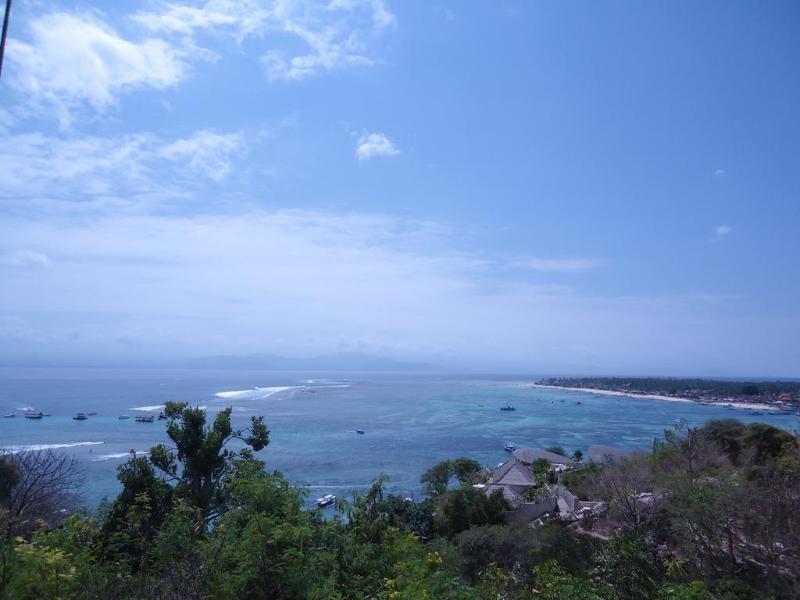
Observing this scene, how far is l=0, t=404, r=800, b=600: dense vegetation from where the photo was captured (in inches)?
133

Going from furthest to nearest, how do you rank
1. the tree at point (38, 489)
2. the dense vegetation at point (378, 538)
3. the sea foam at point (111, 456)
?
the sea foam at point (111, 456), the tree at point (38, 489), the dense vegetation at point (378, 538)

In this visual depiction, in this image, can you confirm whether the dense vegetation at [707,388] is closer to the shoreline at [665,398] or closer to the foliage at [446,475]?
the shoreline at [665,398]

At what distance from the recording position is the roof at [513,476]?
67.3ft

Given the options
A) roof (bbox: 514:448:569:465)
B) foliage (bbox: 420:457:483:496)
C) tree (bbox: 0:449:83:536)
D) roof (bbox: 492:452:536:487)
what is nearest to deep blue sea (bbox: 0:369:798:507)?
foliage (bbox: 420:457:483:496)

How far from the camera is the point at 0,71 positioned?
2580mm

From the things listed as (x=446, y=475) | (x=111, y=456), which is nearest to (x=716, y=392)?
Result: (x=446, y=475)

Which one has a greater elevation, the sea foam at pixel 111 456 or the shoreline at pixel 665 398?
the sea foam at pixel 111 456

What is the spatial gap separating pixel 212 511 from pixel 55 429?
1281 inches

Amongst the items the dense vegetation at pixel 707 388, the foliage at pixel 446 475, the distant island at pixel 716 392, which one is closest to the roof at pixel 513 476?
the foliage at pixel 446 475

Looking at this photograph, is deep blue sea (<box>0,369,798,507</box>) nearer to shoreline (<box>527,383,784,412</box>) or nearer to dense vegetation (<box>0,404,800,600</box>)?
shoreline (<box>527,383,784,412</box>)

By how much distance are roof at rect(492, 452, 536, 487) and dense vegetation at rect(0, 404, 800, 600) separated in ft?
11.4

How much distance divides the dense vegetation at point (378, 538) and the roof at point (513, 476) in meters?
3.47

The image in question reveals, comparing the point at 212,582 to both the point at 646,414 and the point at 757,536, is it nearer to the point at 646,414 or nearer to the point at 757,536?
the point at 757,536

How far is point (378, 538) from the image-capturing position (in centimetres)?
518
